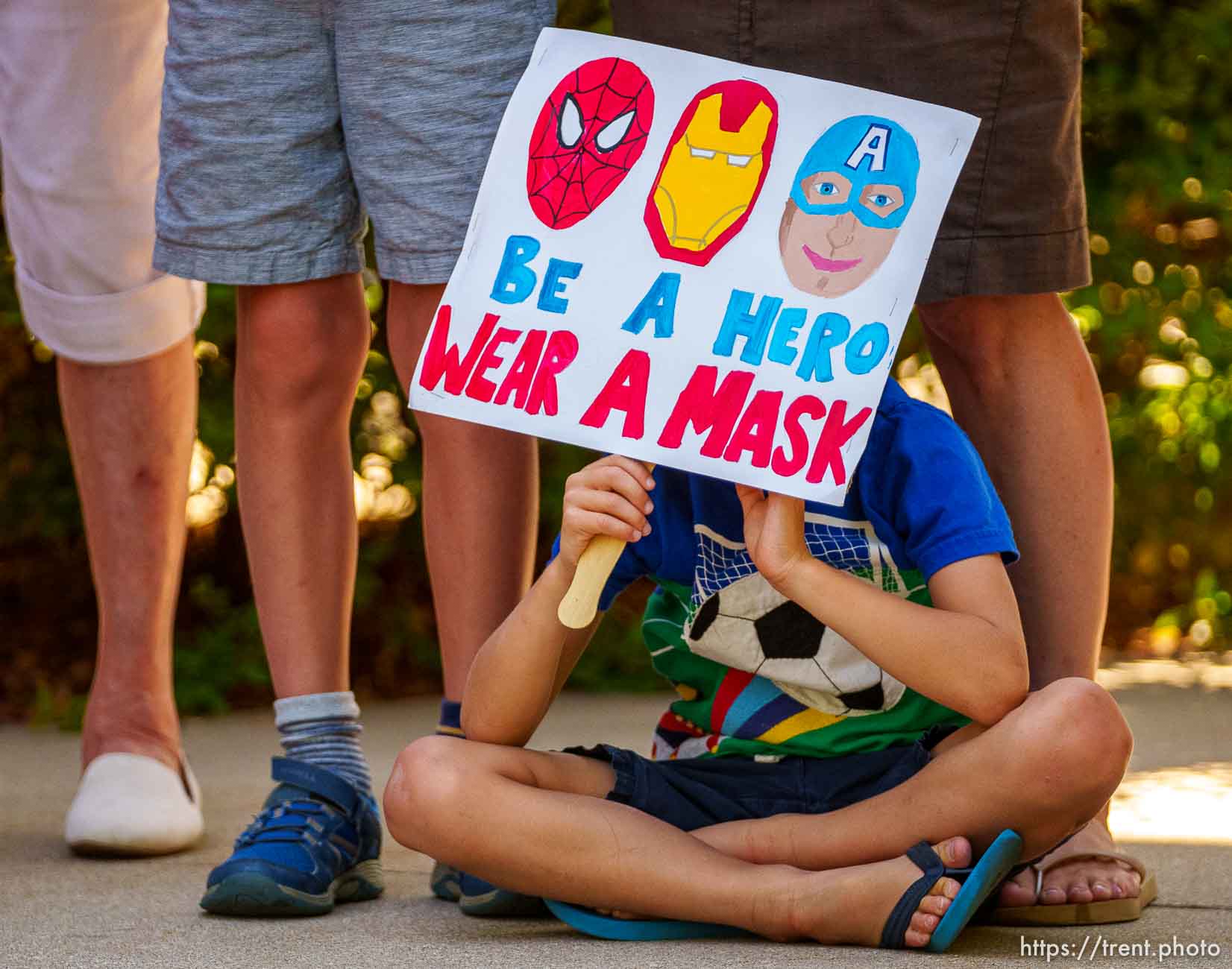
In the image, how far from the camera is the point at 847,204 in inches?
56.3

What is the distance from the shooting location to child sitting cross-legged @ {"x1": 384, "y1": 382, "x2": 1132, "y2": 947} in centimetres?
139

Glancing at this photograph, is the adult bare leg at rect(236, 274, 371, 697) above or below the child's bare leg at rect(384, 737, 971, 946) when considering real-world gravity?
above

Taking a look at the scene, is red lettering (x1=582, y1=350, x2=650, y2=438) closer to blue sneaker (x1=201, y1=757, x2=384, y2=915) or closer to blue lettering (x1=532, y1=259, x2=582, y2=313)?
blue lettering (x1=532, y1=259, x2=582, y2=313)

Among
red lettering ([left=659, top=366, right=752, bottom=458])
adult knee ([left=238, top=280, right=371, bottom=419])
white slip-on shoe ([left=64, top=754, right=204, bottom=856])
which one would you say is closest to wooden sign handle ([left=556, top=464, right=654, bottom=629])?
red lettering ([left=659, top=366, right=752, bottom=458])

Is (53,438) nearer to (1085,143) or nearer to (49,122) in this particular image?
(49,122)

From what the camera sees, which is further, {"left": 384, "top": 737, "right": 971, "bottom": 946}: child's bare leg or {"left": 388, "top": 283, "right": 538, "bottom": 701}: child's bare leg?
{"left": 388, "top": 283, "right": 538, "bottom": 701}: child's bare leg

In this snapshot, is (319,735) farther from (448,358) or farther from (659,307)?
(659,307)

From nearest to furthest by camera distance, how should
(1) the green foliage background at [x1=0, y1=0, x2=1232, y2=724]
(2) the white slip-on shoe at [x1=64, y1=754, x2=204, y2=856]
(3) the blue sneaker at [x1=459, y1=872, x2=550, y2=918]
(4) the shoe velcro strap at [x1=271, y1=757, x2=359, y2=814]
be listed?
(3) the blue sneaker at [x1=459, y1=872, x2=550, y2=918], (4) the shoe velcro strap at [x1=271, y1=757, x2=359, y2=814], (2) the white slip-on shoe at [x1=64, y1=754, x2=204, y2=856], (1) the green foliage background at [x1=0, y1=0, x2=1232, y2=724]

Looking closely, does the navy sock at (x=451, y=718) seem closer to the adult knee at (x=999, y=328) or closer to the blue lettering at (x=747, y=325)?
the blue lettering at (x=747, y=325)

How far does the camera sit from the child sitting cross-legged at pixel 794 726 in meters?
1.39

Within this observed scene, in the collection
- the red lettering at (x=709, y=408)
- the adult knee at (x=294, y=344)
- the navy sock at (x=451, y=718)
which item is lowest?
the navy sock at (x=451, y=718)

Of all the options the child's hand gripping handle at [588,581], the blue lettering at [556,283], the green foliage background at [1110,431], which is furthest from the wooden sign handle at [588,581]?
the green foliage background at [1110,431]

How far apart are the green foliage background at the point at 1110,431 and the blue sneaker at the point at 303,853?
54.4 inches

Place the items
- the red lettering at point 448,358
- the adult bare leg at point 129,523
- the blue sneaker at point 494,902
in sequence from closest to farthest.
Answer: the red lettering at point 448,358 < the blue sneaker at point 494,902 < the adult bare leg at point 129,523
